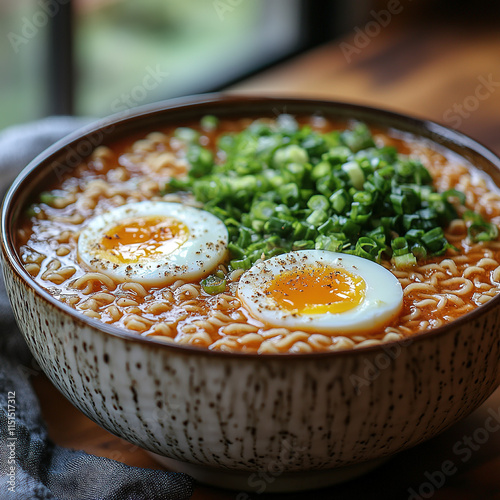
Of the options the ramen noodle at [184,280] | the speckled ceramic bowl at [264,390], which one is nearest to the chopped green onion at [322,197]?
the ramen noodle at [184,280]

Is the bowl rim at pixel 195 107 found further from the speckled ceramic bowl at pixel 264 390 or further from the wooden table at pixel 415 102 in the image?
the wooden table at pixel 415 102

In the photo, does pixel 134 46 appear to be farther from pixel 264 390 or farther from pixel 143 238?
pixel 264 390

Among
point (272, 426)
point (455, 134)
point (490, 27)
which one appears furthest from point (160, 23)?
point (272, 426)

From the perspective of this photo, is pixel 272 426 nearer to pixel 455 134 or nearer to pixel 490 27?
pixel 455 134

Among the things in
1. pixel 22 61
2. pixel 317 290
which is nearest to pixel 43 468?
pixel 317 290

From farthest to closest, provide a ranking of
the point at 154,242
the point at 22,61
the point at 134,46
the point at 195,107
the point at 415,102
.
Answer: the point at 134,46
the point at 415,102
the point at 22,61
the point at 195,107
the point at 154,242
